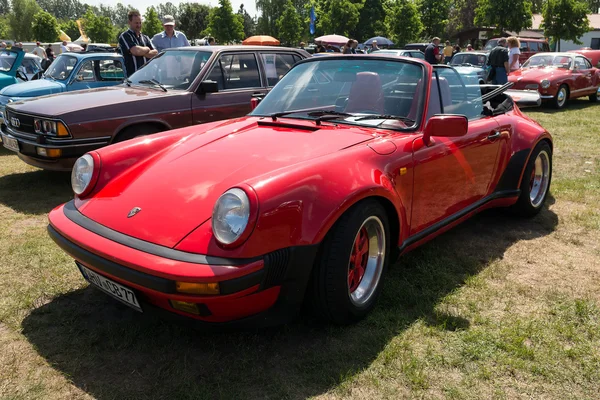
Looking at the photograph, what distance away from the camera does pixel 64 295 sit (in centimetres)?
315

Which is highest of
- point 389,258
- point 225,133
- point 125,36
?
point 125,36

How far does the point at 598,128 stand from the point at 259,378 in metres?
9.38

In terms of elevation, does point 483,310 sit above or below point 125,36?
below

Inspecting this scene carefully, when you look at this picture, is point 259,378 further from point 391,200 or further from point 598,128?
point 598,128

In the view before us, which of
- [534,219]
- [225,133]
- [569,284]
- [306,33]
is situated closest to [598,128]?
[534,219]

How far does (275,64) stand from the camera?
6707 mm

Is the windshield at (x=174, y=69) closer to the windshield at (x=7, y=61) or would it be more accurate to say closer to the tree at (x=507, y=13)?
the windshield at (x=7, y=61)

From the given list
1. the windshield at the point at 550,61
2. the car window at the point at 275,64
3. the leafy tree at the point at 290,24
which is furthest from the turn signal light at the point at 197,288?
the leafy tree at the point at 290,24

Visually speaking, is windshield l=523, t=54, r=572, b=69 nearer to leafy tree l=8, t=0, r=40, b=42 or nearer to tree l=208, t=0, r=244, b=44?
tree l=208, t=0, r=244, b=44

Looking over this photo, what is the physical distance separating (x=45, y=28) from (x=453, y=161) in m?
59.8

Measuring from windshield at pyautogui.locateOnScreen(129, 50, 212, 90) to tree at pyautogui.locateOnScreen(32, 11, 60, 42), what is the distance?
55358 millimetres

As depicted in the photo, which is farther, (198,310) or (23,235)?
(23,235)

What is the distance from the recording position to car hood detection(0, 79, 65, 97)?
7711 mm

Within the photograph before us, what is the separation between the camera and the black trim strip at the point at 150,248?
2170 millimetres
